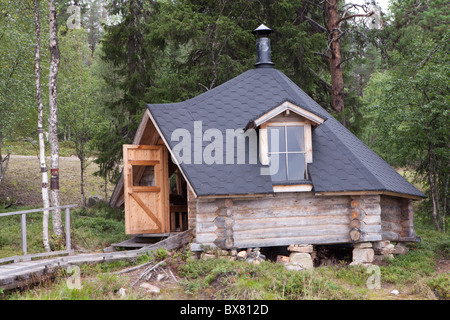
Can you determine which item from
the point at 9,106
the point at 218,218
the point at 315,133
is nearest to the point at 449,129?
the point at 315,133

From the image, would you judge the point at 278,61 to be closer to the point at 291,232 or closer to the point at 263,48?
the point at 263,48

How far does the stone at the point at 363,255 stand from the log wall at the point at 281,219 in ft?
1.13

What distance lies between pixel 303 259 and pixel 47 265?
18.8 ft

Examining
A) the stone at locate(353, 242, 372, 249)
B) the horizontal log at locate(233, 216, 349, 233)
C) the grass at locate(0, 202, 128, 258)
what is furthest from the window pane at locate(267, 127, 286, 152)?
the grass at locate(0, 202, 128, 258)

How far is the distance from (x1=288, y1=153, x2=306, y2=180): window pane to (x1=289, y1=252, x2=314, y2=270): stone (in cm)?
183

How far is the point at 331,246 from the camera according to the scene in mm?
13062

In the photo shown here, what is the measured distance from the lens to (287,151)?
453 inches

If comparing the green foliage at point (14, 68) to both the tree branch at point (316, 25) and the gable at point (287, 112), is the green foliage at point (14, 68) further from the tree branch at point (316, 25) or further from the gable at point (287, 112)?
the gable at point (287, 112)

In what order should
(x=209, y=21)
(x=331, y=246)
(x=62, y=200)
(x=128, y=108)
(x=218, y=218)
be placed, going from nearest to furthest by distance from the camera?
1. (x=218, y=218)
2. (x=331, y=246)
3. (x=209, y=21)
4. (x=128, y=108)
5. (x=62, y=200)

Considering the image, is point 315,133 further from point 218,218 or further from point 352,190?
point 218,218

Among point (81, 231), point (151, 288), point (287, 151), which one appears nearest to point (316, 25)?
point (287, 151)

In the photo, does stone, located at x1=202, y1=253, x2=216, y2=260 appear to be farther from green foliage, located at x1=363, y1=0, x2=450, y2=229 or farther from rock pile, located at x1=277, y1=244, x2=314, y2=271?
green foliage, located at x1=363, y1=0, x2=450, y2=229

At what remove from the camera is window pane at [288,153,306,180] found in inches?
452

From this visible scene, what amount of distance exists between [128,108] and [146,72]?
1796 mm
